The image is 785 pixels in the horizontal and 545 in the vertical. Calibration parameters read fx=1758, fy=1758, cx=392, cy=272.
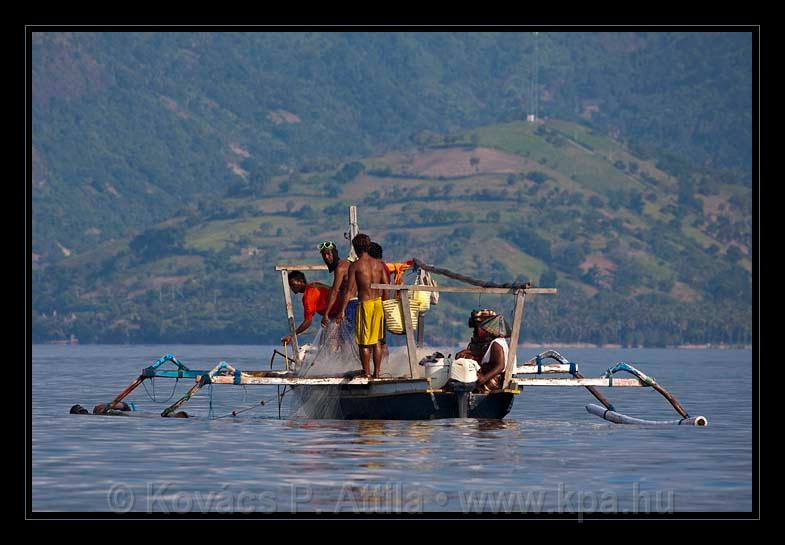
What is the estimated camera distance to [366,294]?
32062 mm

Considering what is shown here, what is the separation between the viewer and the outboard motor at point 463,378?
31703 mm

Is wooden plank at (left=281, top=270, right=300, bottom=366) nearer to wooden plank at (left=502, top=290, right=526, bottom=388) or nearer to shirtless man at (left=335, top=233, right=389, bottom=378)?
shirtless man at (left=335, top=233, right=389, bottom=378)

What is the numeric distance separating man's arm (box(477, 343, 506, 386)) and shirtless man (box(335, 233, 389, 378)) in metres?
2.08

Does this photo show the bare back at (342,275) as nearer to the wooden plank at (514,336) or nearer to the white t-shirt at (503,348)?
the white t-shirt at (503,348)

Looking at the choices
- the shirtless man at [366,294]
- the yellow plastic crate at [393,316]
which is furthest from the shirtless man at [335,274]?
the yellow plastic crate at [393,316]

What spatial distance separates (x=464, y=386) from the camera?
105 feet

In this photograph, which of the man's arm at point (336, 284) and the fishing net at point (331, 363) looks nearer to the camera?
the man's arm at point (336, 284)

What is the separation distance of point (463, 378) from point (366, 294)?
2.34 meters

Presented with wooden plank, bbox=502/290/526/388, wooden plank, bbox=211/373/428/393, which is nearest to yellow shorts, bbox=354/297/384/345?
wooden plank, bbox=211/373/428/393

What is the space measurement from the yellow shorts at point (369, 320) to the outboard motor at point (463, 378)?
5.09 ft

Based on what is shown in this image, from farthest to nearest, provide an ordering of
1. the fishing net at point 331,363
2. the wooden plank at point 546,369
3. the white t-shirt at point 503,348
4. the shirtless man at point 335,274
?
the wooden plank at point 546,369 → the fishing net at point 331,363 → the shirtless man at point 335,274 → the white t-shirt at point 503,348
